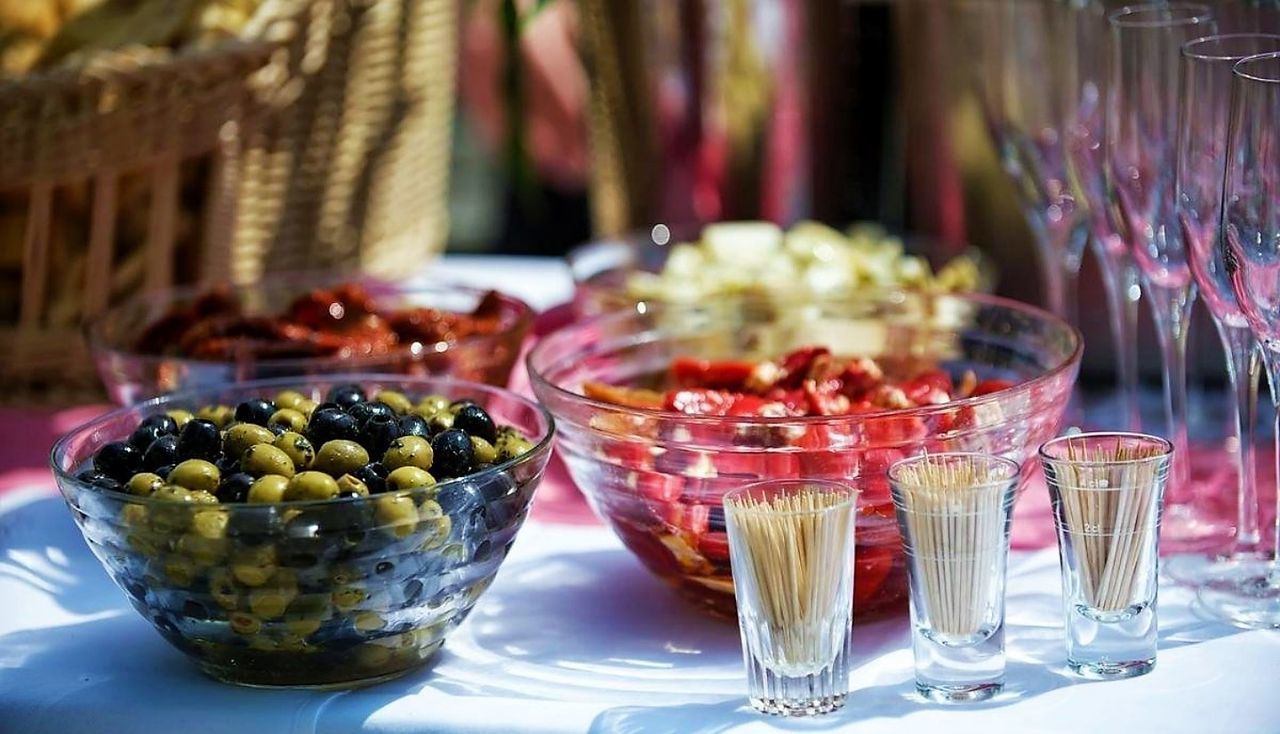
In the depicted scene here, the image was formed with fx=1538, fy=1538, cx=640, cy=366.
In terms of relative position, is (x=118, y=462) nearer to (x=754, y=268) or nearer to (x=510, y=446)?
(x=510, y=446)

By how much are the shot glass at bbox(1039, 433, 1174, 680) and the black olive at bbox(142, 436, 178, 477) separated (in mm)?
400

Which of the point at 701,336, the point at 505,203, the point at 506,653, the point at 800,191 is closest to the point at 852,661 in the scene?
the point at 506,653

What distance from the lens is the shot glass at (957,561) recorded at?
648 mm

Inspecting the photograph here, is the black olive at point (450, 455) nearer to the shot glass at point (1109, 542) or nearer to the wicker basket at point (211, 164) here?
the shot glass at point (1109, 542)

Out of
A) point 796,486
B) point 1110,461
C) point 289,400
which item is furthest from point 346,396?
point 1110,461

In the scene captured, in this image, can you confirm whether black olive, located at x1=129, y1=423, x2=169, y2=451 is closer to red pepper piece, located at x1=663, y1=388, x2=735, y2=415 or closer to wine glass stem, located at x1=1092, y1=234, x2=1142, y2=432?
red pepper piece, located at x1=663, y1=388, x2=735, y2=415

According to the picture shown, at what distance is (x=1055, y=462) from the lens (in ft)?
2.17

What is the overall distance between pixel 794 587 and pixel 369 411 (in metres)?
0.22

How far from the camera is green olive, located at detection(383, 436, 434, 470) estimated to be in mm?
697

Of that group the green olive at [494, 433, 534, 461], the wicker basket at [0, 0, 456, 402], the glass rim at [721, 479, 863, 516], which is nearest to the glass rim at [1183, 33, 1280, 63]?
the glass rim at [721, 479, 863, 516]

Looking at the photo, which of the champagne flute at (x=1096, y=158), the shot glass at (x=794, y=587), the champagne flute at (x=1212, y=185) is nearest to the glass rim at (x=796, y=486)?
the shot glass at (x=794, y=587)

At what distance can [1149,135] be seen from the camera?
82 cm

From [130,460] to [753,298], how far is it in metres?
0.42

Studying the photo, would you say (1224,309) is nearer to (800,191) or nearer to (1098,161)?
(1098,161)
